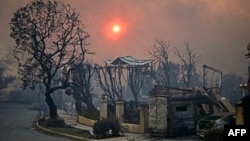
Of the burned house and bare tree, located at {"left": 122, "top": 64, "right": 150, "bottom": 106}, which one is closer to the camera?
the burned house

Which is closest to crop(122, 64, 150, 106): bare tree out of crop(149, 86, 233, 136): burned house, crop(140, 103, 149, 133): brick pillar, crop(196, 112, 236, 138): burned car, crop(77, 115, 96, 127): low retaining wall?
crop(77, 115, 96, 127): low retaining wall

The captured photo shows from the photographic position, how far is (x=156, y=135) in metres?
19.1

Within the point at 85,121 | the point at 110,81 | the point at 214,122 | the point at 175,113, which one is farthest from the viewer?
the point at 110,81

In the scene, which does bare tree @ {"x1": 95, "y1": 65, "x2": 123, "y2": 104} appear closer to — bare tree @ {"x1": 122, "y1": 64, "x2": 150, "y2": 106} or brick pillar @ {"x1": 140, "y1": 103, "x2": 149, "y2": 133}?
bare tree @ {"x1": 122, "y1": 64, "x2": 150, "y2": 106}

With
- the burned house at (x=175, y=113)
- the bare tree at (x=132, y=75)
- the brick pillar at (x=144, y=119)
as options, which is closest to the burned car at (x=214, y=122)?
the burned house at (x=175, y=113)

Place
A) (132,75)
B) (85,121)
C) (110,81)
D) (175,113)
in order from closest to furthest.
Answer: (175,113) < (85,121) < (110,81) < (132,75)

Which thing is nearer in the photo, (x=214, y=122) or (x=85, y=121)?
(x=214, y=122)

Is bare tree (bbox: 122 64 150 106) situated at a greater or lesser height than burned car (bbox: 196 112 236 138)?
greater

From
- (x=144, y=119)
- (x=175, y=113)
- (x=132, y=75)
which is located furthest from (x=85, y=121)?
(x=132, y=75)

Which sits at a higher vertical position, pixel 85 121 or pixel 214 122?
pixel 214 122

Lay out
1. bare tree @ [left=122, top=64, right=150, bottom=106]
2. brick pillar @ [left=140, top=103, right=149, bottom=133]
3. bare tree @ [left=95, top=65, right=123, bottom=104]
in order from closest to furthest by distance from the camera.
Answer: brick pillar @ [left=140, top=103, right=149, bottom=133] → bare tree @ [left=95, top=65, right=123, bottom=104] → bare tree @ [left=122, top=64, right=150, bottom=106]

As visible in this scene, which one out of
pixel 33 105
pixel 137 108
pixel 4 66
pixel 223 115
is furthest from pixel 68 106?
pixel 223 115

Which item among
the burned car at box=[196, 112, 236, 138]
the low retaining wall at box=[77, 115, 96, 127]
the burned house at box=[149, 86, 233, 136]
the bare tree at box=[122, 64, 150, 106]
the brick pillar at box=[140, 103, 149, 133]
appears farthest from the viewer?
the bare tree at box=[122, 64, 150, 106]

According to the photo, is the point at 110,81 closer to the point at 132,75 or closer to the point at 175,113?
the point at 132,75
